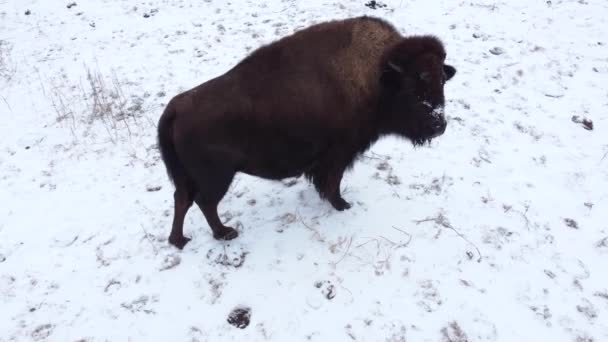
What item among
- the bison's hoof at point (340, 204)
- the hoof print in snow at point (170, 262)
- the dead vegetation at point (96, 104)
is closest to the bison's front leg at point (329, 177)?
the bison's hoof at point (340, 204)

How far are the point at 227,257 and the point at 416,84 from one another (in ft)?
7.33

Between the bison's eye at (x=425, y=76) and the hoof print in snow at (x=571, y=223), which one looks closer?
the bison's eye at (x=425, y=76)

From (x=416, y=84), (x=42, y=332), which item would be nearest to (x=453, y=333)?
(x=416, y=84)

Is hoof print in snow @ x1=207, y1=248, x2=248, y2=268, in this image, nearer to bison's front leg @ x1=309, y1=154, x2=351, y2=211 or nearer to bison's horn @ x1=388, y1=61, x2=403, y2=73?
bison's front leg @ x1=309, y1=154, x2=351, y2=211

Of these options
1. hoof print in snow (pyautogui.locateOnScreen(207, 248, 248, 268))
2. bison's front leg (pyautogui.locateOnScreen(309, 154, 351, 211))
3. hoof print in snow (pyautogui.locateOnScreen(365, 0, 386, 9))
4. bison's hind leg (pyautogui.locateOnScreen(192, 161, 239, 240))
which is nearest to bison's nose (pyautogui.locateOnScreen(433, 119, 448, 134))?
bison's front leg (pyautogui.locateOnScreen(309, 154, 351, 211))

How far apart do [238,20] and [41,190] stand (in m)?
4.77

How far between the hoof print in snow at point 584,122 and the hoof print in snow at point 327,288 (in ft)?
12.5

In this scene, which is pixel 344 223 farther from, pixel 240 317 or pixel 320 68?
pixel 320 68

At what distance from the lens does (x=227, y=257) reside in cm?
367

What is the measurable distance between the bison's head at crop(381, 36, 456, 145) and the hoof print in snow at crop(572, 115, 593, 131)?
8.41 feet

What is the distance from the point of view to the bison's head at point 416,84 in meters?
3.12

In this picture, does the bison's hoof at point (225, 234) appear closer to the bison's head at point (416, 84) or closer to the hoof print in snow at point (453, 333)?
the bison's head at point (416, 84)

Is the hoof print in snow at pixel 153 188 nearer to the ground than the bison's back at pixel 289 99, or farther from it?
nearer to the ground

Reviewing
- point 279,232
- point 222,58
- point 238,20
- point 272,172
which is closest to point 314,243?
point 279,232
